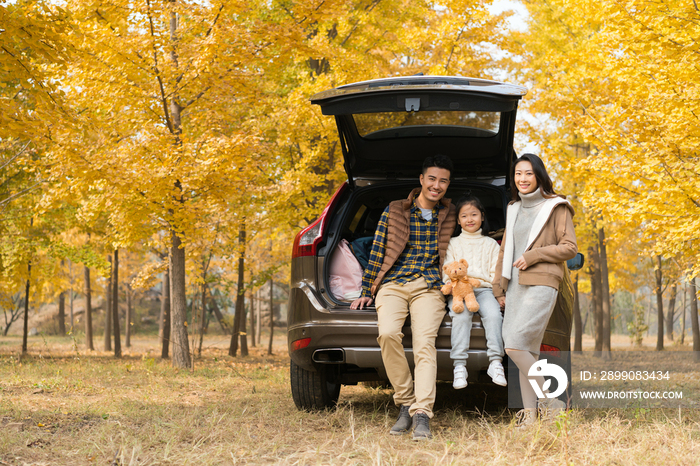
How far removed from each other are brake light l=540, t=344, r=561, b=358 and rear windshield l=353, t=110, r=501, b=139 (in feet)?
5.43

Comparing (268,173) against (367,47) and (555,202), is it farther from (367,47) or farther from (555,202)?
(555,202)

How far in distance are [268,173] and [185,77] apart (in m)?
3.54

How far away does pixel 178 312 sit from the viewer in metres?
8.19

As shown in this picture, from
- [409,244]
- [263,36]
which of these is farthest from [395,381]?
[263,36]

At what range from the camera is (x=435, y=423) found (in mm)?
3906

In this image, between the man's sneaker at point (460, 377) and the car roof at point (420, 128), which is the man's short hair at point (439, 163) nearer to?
the car roof at point (420, 128)

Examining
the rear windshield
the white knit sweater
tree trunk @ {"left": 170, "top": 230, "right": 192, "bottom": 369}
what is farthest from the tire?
tree trunk @ {"left": 170, "top": 230, "right": 192, "bottom": 369}

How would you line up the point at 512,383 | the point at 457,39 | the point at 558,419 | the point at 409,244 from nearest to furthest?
the point at 558,419
the point at 512,383
the point at 409,244
the point at 457,39

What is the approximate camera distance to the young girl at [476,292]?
3.44 metres

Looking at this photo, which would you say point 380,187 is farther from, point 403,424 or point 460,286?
point 403,424

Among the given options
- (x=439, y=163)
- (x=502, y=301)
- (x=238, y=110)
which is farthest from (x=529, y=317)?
(x=238, y=110)

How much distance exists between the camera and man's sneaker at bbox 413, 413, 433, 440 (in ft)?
10.8

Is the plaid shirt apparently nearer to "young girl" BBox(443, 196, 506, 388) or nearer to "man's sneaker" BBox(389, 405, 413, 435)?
"young girl" BBox(443, 196, 506, 388)

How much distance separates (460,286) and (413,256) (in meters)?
0.47
